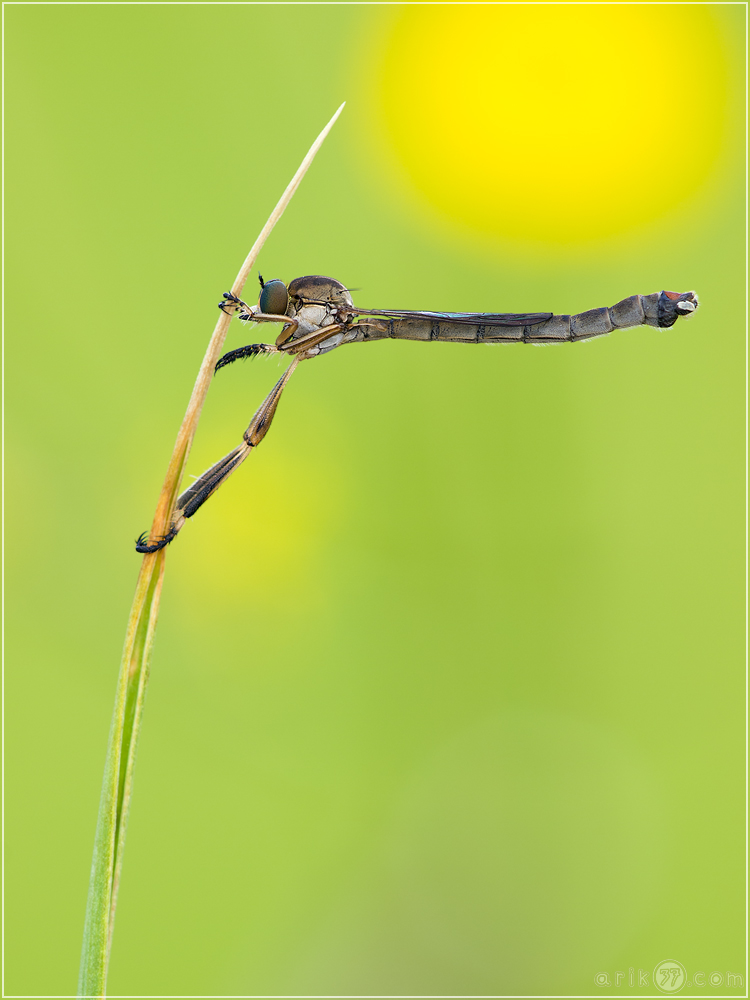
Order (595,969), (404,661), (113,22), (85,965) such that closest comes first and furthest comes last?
(85,965) → (595,969) → (113,22) → (404,661)

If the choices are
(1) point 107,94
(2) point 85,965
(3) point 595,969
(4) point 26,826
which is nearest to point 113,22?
(1) point 107,94

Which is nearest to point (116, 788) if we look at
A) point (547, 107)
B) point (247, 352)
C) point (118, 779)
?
point (118, 779)

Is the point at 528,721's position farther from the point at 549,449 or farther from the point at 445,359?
the point at 445,359

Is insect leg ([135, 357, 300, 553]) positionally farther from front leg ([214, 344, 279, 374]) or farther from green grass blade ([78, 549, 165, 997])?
green grass blade ([78, 549, 165, 997])

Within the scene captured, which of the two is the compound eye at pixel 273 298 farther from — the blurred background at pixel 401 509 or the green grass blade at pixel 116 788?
the blurred background at pixel 401 509

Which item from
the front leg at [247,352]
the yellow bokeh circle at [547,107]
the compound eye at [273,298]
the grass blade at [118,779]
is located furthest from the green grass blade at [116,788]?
the yellow bokeh circle at [547,107]
